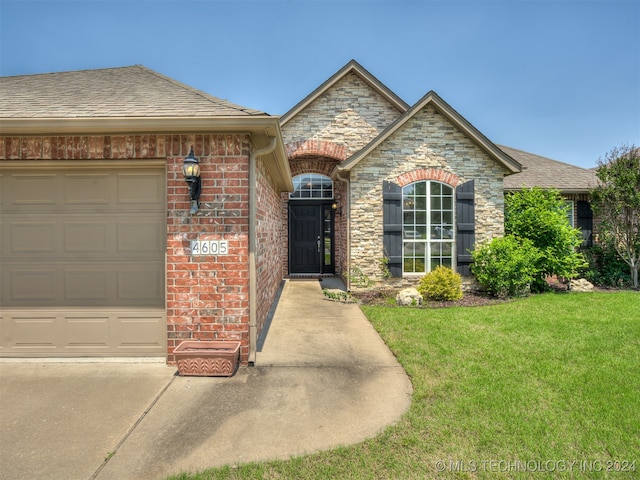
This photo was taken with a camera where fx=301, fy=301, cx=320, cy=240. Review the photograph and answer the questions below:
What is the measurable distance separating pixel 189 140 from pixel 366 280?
566 cm

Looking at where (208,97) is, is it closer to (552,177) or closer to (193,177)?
(193,177)

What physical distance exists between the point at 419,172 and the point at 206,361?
22.3 feet

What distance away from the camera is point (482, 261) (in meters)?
7.84

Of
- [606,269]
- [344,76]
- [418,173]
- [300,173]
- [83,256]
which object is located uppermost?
[344,76]

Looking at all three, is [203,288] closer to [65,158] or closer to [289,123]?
[65,158]

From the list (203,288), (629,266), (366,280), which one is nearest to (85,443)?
(203,288)

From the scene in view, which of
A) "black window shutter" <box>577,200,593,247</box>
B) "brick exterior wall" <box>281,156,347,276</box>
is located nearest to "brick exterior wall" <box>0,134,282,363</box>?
"brick exterior wall" <box>281,156,347,276</box>

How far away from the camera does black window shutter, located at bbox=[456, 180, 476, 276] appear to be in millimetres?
7973

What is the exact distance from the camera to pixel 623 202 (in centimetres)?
866

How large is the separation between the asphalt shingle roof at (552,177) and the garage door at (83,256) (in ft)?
33.8

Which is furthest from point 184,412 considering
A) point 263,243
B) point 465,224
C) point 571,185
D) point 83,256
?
point 571,185

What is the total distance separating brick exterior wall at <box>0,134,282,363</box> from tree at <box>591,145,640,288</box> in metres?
10.7

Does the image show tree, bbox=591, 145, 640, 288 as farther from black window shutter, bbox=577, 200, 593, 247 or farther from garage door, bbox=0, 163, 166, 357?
garage door, bbox=0, 163, 166, 357

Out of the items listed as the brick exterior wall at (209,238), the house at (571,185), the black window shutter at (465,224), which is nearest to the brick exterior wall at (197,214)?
the brick exterior wall at (209,238)
